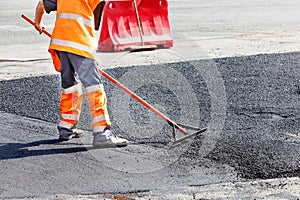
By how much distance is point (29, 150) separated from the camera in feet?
19.1

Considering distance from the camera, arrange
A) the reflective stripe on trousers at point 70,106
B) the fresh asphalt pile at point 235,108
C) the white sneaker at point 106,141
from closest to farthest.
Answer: the fresh asphalt pile at point 235,108, the white sneaker at point 106,141, the reflective stripe on trousers at point 70,106

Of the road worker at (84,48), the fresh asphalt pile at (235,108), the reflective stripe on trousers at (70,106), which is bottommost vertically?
the fresh asphalt pile at (235,108)

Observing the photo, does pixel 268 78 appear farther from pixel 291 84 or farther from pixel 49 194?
pixel 49 194

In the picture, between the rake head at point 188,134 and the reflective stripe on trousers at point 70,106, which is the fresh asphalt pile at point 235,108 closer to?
the rake head at point 188,134

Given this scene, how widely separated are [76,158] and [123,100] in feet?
6.03

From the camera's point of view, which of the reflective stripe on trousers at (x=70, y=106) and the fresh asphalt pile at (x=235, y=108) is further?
the reflective stripe on trousers at (x=70, y=106)

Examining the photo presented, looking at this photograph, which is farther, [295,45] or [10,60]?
[295,45]

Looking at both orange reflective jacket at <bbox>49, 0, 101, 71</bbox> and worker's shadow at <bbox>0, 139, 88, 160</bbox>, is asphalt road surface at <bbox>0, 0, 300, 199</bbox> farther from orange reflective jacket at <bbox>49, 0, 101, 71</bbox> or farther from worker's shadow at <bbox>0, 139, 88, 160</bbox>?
orange reflective jacket at <bbox>49, 0, 101, 71</bbox>

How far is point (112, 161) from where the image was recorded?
554 cm

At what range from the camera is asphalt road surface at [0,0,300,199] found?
4.96 meters

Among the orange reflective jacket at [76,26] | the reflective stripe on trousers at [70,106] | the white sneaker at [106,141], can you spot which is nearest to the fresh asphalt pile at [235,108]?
the white sneaker at [106,141]

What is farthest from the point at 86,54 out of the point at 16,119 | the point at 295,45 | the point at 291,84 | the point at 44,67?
the point at 295,45

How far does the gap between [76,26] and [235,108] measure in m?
1.90

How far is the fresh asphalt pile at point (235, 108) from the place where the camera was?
5.49m
